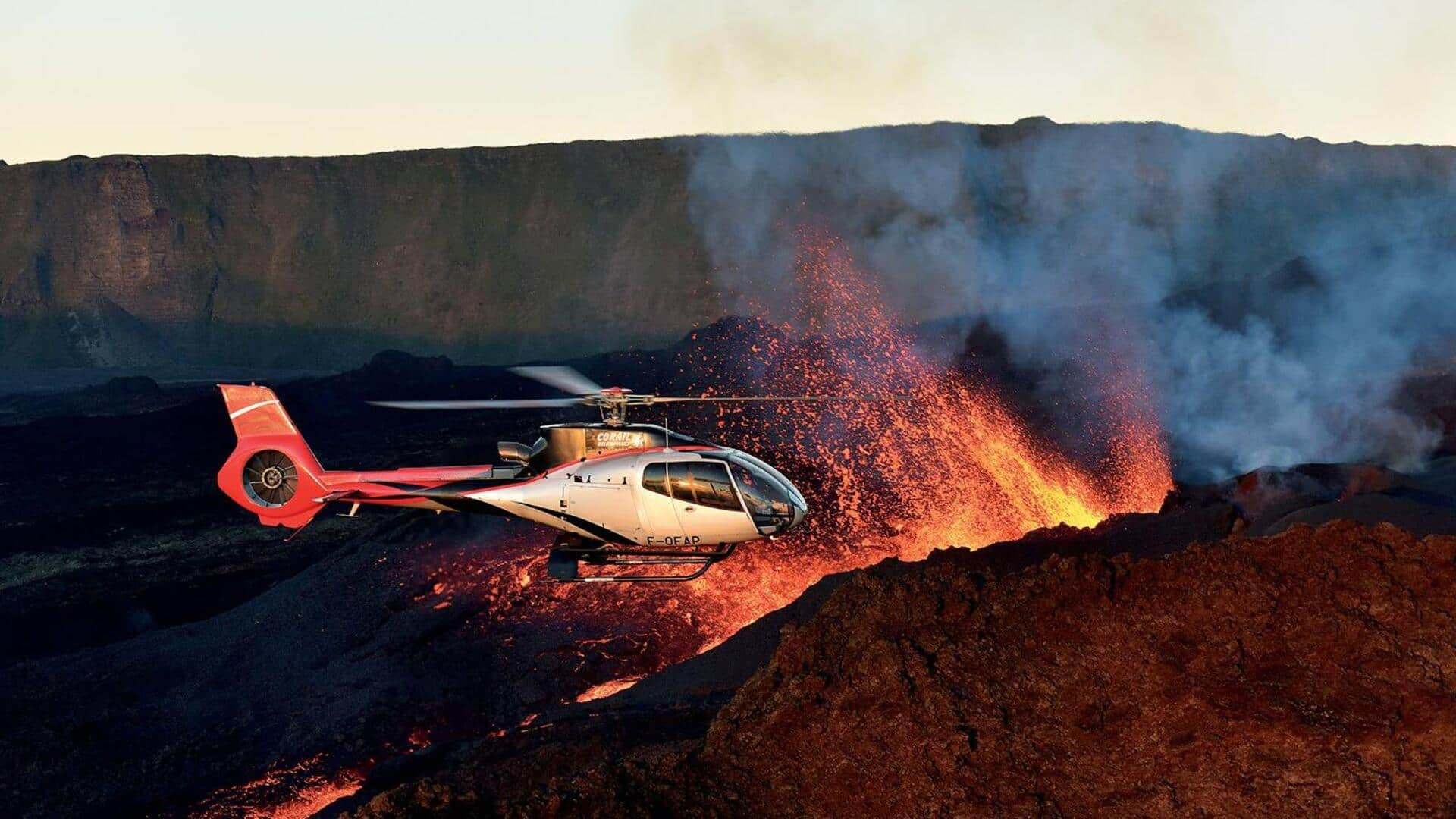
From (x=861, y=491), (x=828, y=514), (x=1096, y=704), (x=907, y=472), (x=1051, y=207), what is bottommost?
(x=1096, y=704)

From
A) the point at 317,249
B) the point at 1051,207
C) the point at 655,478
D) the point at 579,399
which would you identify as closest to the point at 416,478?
the point at 579,399

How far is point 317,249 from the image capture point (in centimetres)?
6247

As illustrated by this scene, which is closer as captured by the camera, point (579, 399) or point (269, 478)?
point (579, 399)

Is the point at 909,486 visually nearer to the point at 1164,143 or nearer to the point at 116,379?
the point at 116,379

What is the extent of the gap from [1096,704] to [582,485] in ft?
23.0

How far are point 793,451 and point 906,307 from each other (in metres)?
25.2

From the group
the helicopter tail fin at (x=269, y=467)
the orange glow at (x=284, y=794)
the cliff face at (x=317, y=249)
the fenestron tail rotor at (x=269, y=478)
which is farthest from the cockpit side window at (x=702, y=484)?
the cliff face at (x=317, y=249)

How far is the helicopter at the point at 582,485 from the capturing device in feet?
48.5

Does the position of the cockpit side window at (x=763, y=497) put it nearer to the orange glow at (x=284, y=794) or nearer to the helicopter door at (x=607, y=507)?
the helicopter door at (x=607, y=507)

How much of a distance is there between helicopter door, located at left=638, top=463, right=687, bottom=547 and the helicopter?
0.01 m

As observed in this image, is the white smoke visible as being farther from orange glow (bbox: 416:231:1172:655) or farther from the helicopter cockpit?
the helicopter cockpit

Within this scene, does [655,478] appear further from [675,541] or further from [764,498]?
[764,498]

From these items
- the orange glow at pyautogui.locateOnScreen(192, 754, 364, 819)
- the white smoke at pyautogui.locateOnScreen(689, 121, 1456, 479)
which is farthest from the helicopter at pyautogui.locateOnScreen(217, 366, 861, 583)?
the white smoke at pyautogui.locateOnScreen(689, 121, 1456, 479)

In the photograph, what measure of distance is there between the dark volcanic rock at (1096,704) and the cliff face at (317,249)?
4762cm
